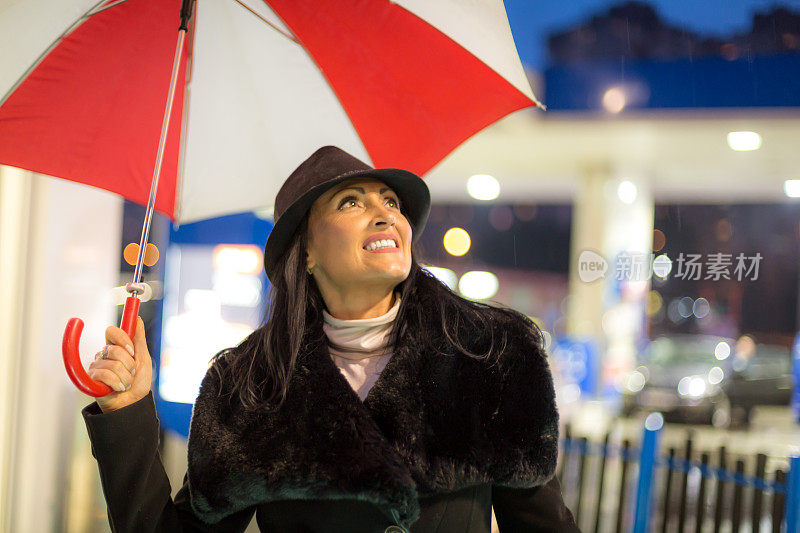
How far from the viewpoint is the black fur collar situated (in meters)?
1.59

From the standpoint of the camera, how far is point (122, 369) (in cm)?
150

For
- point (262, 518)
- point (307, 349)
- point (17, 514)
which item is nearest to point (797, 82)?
point (307, 349)

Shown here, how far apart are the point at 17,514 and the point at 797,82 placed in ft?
12.3

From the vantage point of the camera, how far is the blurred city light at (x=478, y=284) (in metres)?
8.12

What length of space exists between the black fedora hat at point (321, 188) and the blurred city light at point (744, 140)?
2.30 metres

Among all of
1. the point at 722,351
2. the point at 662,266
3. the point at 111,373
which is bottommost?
the point at 722,351

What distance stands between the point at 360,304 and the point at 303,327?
0.51 feet

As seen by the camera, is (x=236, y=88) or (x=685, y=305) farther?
(x=685, y=305)

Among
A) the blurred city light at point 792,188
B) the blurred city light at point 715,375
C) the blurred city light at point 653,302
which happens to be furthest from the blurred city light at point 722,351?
the blurred city light at point 792,188

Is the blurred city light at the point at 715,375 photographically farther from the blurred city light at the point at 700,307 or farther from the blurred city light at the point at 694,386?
the blurred city light at the point at 700,307

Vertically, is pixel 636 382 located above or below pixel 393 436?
below

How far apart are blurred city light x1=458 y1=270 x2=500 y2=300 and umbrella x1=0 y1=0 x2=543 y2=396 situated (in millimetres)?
5643

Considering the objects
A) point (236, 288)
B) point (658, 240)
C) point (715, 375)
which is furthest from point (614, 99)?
point (715, 375)

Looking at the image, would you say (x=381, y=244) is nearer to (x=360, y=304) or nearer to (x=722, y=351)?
(x=360, y=304)
